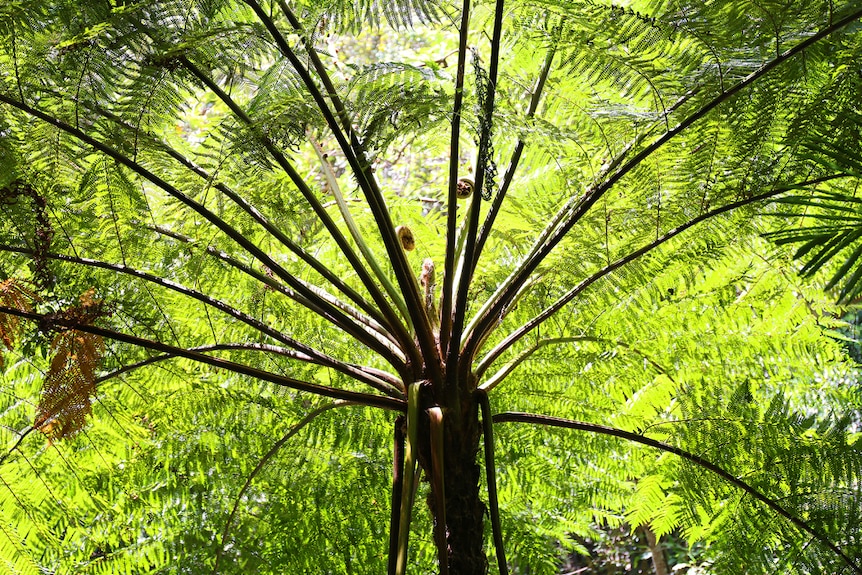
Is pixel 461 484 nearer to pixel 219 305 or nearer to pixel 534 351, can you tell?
pixel 534 351

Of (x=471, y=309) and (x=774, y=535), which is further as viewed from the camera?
(x=471, y=309)

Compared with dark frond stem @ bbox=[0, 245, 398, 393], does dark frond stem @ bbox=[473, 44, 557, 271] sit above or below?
above

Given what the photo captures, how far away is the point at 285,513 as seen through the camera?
5.88 ft

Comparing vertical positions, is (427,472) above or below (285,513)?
below

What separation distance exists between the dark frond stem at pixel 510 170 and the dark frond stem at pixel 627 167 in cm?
9

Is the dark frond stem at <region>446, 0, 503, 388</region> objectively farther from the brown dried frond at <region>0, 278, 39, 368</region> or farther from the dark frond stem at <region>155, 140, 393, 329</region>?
the brown dried frond at <region>0, 278, 39, 368</region>

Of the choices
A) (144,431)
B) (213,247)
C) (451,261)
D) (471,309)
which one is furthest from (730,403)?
(144,431)

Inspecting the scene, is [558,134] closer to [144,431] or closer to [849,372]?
[144,431]

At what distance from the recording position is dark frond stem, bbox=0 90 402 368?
46.7 inches

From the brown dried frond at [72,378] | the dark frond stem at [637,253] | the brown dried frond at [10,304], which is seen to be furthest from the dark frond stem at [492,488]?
the brown dried frond at [10,304]

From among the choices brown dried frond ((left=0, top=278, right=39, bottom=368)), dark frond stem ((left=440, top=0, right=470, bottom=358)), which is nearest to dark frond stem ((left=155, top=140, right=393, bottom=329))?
dark frond stem ((left=440, top=0, right=470, bottom=358))

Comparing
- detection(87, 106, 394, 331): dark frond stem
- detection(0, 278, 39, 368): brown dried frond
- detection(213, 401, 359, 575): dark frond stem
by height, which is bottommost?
detection(213, 401, 359, 575): dark frond stem

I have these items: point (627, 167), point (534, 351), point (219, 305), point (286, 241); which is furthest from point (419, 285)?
point (627, 167)

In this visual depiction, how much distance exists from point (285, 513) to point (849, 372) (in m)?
1.44
